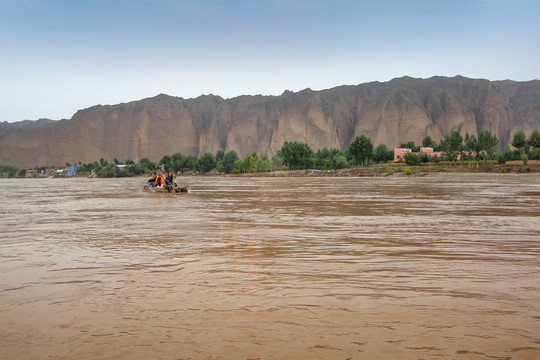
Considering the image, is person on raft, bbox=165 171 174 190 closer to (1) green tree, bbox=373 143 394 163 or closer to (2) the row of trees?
(2) the row of trees

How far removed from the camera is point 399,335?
416 centimetres

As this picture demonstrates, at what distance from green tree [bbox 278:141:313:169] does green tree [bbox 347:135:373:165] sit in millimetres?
15341

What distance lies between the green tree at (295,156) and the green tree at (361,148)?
15341 mm

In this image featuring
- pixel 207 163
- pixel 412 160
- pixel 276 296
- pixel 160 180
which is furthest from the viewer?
pixel 207 163

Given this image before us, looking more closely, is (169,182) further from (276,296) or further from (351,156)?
(351,156)

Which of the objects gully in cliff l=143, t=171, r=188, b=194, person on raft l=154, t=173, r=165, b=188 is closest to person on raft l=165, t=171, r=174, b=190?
gully in cliff l=143, t=171, r=188, b=194

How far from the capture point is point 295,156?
440 ft

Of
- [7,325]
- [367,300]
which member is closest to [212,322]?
[367,300]

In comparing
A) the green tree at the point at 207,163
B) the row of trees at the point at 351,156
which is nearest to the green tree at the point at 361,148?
the row of trees at the point at 351,156

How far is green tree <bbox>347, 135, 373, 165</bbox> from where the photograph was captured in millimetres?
130625

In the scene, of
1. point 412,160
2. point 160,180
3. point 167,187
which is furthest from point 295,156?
point 167,187

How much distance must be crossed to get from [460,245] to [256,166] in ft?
418

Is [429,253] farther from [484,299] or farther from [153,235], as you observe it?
[153,235]

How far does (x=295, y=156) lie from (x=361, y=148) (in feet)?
73.2
